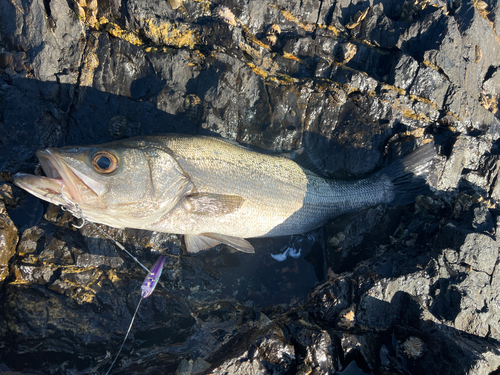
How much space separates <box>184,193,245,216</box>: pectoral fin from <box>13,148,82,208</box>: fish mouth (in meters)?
1.26

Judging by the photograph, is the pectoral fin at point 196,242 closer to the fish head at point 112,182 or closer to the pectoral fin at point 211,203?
the pectoral fin at point 211,203

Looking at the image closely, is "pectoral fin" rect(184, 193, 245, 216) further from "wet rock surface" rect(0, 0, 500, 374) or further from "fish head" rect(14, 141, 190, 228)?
"wet rock surface" rect(0, 0, 500, 374)

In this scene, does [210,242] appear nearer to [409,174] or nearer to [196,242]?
[196,242]

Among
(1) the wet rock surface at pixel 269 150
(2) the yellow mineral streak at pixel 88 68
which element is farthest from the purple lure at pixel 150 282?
(2) the yellow mineral streak at pixel 88 68

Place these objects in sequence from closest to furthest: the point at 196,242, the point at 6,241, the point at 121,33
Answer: the point at 6,241 → the point at 196,242 → the point at 121,33

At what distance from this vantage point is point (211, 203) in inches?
142

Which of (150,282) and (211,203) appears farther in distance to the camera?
(211,203)

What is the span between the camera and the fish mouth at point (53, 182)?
2.82m

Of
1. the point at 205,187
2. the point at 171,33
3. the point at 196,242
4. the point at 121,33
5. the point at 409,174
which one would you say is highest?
the point at 171,33

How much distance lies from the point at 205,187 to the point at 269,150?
1464 mm

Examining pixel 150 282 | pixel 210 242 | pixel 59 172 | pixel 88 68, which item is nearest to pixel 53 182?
pixel 59 172

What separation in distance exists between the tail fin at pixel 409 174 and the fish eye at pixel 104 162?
3944 millimetres

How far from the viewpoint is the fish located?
3.01 meters

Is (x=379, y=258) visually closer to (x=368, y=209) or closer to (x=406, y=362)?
(x=368, y=209)
